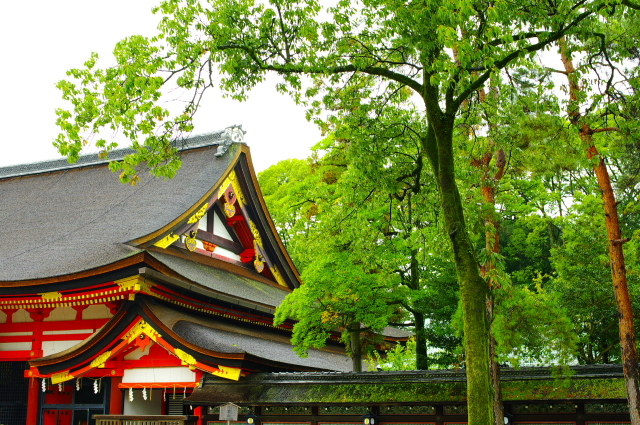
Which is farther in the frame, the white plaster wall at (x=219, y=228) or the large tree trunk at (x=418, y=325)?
the large tree trunk at (x=418, y=325)

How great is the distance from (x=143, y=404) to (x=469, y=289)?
Result: 302 inches

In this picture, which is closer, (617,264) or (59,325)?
(617,264)

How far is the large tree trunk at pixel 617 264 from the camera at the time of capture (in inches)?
336

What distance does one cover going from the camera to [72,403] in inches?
505

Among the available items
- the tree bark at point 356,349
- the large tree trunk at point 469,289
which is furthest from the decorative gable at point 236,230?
the large tree trunk at point 469,289

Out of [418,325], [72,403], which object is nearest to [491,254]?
[418,325]

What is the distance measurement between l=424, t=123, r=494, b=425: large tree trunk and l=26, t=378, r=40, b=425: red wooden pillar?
29.9 feet

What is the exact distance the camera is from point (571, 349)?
884cm

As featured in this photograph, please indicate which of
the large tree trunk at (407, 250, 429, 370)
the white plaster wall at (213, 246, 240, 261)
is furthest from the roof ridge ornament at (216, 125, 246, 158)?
the large tree trunk at (407, 250, 429, 370)

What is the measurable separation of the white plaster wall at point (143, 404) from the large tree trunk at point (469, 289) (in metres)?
7.08

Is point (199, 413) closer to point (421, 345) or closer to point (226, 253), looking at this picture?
point (226, 253)

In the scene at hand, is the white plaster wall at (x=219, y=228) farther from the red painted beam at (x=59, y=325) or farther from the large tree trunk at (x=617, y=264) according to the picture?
the large tree trunk at (x=617, y=264)

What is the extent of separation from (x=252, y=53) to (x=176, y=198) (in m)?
6.95

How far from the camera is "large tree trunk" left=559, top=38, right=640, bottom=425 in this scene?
8547 millimetres
